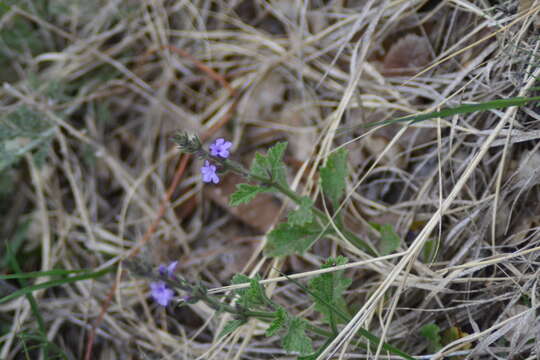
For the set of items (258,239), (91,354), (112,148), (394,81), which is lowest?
(91,354)

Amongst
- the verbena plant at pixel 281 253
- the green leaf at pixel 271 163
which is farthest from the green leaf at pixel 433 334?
the green leaf at pixel 271 163

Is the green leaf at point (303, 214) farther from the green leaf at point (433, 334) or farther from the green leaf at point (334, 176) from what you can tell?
the green leaf at point (433, 334)

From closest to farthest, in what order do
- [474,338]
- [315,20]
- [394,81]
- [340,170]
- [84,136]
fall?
[474,338] < [340,170] < [394,81] < [315,20] < [84,136]

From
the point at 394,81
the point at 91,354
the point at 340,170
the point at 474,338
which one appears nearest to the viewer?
the point at 474,338

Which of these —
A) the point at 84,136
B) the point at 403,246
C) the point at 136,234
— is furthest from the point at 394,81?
the point at 84,136

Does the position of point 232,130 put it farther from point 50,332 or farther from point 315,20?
point 50,332

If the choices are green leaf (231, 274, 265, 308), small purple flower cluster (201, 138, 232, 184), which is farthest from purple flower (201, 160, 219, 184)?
green leaf (231, 274, 265, 308)

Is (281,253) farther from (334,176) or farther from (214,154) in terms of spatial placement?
(214,154)

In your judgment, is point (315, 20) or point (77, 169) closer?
point (315, 20)
